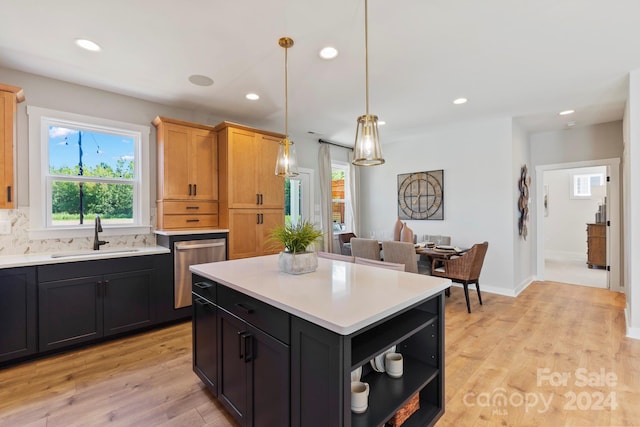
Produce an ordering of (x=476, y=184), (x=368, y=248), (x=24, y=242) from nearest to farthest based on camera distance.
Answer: (x=24, y=242)
(x=368, y=248)
(x=476, y=184)

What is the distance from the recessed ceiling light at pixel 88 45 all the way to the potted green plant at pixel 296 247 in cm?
229

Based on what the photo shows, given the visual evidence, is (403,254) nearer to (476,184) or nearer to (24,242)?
(476,184)

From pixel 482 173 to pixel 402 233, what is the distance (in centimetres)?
165

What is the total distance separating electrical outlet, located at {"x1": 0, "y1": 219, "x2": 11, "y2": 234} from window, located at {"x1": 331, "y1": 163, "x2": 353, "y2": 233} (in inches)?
186

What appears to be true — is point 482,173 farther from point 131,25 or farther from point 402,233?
point 131,25

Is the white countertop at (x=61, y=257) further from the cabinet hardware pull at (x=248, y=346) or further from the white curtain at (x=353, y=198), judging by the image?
the white curtain at (x=353, y=198)

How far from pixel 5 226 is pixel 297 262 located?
3108mm

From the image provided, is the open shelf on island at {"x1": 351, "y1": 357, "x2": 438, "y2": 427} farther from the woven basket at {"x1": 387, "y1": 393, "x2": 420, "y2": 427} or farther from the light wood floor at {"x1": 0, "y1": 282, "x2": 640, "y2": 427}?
the light wood floor at {"x1": 0, "y1": 282, "x2": 640, "y2": 427}

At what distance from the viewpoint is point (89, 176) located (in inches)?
134

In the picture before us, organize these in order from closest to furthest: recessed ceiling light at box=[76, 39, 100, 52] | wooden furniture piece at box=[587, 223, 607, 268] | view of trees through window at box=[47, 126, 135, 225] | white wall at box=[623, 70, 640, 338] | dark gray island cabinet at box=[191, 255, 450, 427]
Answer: dark gray island cabinet at box=[191, 255, 450, 427]
recessed ceiling light at box=[76, 39, 100, 52]
white wall at box=[623, 70, 640, 338]
view of trees through window at box=[47, 126, 135, 225]
wooden furniture piece at box=[587, 223, 607, 268]

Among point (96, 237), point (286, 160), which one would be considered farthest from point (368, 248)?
point (96, 237)

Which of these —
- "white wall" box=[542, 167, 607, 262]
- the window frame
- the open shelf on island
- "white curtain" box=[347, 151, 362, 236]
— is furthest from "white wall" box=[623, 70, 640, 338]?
the window frame

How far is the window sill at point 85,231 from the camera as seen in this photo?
3.04 metres

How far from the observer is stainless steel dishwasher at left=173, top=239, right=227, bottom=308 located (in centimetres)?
340
